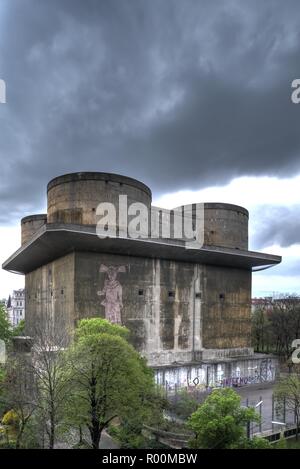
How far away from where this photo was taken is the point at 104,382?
13.7 meters

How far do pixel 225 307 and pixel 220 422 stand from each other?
18847mm

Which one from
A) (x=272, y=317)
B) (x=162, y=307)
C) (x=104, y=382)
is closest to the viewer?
(x=104, y=382)

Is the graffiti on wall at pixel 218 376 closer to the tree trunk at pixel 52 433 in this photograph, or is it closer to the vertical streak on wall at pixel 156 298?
the vertical streak on wall at pixel 156 298

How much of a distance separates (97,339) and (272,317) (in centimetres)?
3819

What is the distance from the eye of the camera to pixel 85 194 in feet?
80.9

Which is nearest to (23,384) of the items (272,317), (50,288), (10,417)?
(10,417)

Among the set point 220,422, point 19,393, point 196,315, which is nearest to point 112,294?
point 196,315

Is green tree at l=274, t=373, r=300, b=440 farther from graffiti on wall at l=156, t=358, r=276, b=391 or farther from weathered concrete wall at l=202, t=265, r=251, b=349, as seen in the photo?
weathered concrete wall at l=202, t=265, r=251, b=349

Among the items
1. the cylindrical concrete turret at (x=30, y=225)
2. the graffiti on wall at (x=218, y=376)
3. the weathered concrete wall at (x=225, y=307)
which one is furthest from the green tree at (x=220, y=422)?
the cylindrical concrete turret at (x=30, y=225)

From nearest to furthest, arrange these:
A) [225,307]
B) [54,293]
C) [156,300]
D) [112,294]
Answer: [112,294]
[54,293]
[156,300]
[225,307]

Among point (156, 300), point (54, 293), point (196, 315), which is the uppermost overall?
point (54, 293)

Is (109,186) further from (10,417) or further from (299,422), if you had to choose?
(299,422)

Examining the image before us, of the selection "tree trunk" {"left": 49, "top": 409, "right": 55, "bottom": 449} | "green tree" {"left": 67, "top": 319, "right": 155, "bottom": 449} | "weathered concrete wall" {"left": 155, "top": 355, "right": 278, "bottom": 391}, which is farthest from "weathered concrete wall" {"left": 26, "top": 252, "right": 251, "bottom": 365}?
"tree trunk" {"left": 49, "top": 409, "right": 55, "bottom": 449}

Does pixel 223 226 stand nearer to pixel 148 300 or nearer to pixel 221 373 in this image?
pixel 148 300
